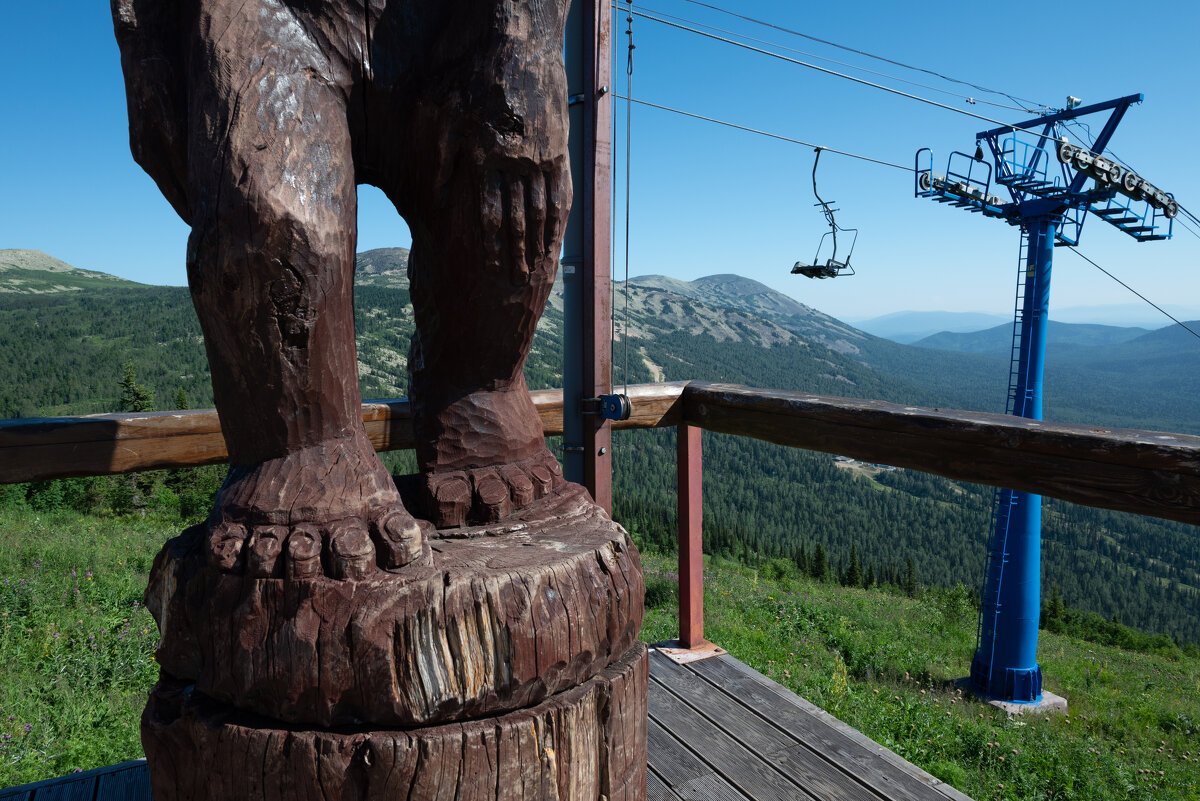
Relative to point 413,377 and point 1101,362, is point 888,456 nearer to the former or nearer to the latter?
point 413,377

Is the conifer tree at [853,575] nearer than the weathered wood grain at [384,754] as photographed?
No

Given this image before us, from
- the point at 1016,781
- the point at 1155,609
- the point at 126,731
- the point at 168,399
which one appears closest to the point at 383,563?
the point at 126,731

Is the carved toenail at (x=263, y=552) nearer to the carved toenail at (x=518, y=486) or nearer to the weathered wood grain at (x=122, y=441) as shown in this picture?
the carved toenail at (x=518, y=486)

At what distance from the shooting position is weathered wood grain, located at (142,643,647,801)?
1.05 meters

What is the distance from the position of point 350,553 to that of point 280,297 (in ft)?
1.29

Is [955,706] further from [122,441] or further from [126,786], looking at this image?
[122,441]

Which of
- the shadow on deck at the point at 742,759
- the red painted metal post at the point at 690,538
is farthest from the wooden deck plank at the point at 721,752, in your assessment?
the red painted metal post at the point at 690,538

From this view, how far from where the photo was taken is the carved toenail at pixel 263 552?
105cm

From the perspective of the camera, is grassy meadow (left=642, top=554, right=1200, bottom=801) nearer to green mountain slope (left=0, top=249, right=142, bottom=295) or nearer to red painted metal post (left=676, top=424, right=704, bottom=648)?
red painted metal post (left=676, top=424, right=704, bottom=648)

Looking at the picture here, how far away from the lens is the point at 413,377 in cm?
154

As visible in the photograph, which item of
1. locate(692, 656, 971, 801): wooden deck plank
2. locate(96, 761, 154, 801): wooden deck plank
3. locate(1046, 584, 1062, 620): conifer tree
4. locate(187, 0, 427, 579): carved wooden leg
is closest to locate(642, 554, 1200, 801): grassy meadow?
locate(692, 656, 971, 801): wooden deck plank

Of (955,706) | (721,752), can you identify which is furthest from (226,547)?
(955,706)

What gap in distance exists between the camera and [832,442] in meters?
2.38

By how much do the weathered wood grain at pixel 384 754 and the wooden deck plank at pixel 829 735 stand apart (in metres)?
1.26
